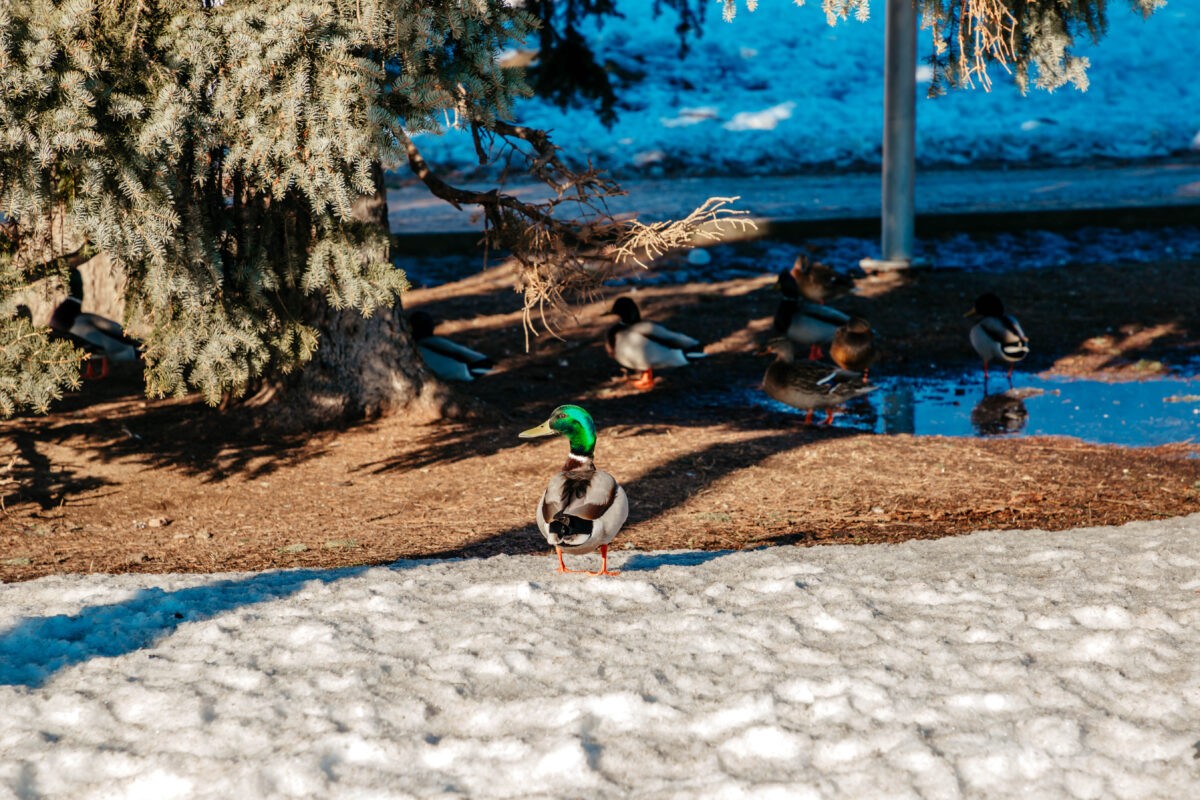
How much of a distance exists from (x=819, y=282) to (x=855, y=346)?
8.49 feet

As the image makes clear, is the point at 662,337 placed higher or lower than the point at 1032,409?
higher

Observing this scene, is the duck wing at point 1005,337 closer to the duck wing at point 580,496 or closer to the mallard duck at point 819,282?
the mallard duck at point 819,282

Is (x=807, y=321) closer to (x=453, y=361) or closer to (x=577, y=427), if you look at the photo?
(x=453, y=361)

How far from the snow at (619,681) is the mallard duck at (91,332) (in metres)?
5.93

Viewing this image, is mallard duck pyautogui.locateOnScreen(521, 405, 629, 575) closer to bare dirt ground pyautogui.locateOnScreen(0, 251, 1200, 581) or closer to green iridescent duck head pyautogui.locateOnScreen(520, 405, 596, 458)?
green iridescent duck head pyautogui.locateOnScreen(520, 405, 596, 458)

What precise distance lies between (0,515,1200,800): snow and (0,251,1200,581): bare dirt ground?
136cm

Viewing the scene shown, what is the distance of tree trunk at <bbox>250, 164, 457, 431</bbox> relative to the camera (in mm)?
9562

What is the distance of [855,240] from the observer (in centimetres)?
1770

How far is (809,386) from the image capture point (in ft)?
33.7

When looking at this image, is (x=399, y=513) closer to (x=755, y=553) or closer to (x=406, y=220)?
(x=755, y=553)

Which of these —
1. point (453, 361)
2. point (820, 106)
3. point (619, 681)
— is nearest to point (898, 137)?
point (453, 361)

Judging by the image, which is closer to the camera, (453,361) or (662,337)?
(453,361)

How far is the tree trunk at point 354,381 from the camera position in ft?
31.4

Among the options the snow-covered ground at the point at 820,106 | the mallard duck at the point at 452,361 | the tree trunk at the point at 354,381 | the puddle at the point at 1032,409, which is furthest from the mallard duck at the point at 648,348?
the snow-covered ground at the point at 820,106
